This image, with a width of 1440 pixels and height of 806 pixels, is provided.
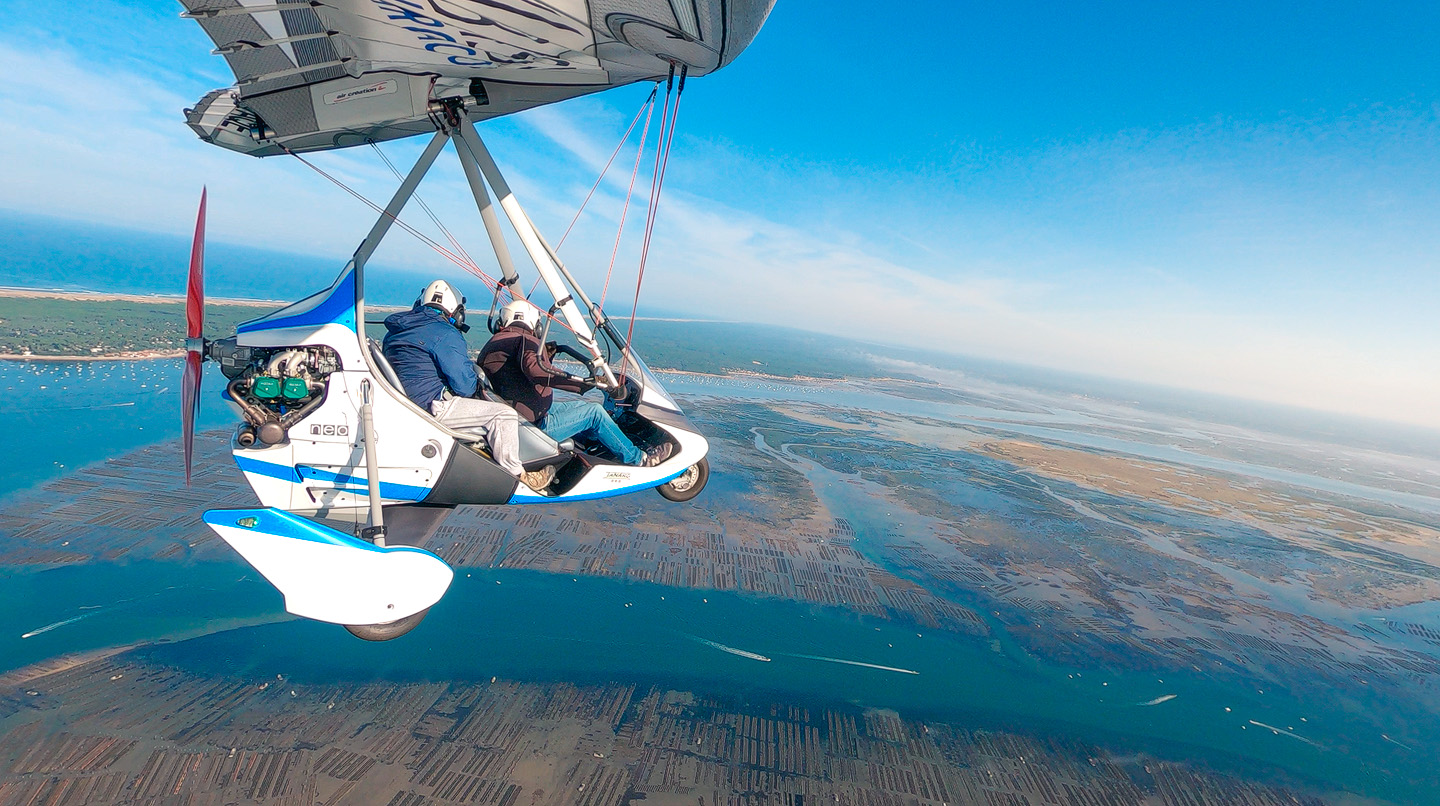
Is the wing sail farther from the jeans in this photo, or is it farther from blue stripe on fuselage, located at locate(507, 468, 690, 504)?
blue stripe on fuselage, located at locate(507, 468, 690, 504)

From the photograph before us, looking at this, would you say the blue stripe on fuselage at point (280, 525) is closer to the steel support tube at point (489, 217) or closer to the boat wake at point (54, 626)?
the steel support tube at point (489, 217)

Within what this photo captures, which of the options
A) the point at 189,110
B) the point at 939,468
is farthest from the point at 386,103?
the point at 939,468

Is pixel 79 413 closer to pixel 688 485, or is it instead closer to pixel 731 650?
pixel 731 650

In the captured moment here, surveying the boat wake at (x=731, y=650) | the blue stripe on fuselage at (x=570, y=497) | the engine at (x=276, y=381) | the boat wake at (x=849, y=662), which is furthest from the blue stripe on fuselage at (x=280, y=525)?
the boat wake at (x=849, y=662)

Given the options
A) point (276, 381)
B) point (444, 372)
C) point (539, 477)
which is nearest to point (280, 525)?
point (276, 381)

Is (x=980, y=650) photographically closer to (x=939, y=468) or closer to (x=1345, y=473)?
(x=939, y=468)

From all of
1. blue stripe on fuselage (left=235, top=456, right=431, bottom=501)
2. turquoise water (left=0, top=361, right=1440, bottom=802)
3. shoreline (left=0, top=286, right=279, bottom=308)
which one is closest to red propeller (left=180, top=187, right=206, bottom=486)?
blue stripe on fuselage (left=235, top=456, right=431, bottom=501)
